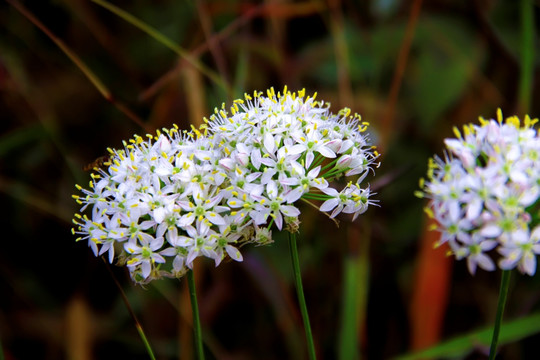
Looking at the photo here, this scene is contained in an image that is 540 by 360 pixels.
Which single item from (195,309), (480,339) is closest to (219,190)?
(195,309)

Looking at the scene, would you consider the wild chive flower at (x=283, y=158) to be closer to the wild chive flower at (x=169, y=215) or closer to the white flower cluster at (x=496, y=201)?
the wild chive flower at (x=169, y=215)

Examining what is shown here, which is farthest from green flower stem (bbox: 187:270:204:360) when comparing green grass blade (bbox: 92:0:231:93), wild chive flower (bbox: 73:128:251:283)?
green grass blade (bbox: 92:0:231:93)

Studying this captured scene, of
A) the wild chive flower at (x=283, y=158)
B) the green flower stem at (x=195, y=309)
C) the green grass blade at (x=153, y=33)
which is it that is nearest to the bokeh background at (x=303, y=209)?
the green grass blade at (x=153, y=33)

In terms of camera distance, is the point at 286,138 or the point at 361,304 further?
the point at 361,304

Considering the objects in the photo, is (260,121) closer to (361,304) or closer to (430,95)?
(361,304)

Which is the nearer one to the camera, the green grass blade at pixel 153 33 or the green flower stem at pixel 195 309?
the green flower stem at pixel 195 309

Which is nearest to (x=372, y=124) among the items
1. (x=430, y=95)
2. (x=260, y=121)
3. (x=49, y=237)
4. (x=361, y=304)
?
Result: (x=430, y=95)

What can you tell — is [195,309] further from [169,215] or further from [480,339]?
[480,339]
